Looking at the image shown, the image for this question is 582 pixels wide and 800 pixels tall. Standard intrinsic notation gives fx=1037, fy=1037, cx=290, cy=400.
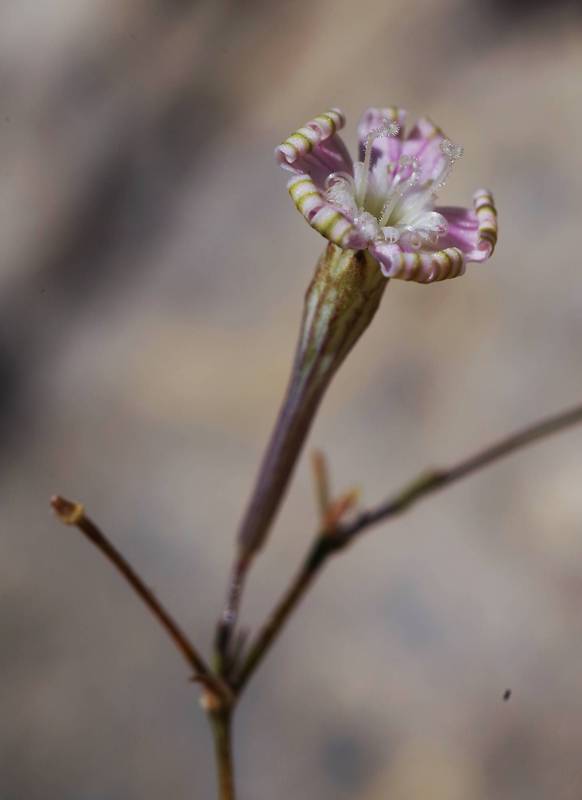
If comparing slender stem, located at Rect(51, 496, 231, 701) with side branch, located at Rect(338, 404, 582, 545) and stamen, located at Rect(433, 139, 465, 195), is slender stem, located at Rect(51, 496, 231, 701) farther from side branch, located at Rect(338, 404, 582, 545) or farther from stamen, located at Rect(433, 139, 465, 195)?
stamen, located at Rect(433, 139, 465, 195)

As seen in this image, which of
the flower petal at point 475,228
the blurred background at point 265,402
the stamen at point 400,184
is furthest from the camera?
the blurred background at point 265,402

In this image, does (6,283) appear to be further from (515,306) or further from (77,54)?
(515,306)

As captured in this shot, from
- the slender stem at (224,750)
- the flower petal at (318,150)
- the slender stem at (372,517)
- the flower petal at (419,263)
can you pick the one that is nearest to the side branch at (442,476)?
the slender stem at (372,517)

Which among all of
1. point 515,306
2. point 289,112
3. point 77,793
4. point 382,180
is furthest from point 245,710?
point 289,112

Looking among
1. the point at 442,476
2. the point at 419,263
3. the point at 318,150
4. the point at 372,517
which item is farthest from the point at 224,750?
the point at 318,150

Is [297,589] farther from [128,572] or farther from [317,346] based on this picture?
[317,346]

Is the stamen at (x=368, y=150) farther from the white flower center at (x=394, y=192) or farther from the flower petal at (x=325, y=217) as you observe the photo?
the flower petal at (x=325, y=217)
